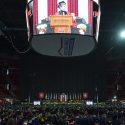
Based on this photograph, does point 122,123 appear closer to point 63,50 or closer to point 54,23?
point 63,50

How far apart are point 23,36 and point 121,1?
14335 millimetres

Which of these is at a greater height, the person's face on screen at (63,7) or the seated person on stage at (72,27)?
the person's face on screen at (63,7)

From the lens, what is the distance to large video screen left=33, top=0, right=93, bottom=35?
7.34m

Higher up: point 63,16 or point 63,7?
point 63,7

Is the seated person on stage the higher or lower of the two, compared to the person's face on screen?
lower

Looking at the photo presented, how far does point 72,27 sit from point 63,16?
10.0 inches

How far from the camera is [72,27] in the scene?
738 cm

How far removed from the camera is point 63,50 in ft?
27.3

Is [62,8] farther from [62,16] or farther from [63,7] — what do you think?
[62,16]

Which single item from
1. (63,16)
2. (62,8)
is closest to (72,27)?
(63,16)

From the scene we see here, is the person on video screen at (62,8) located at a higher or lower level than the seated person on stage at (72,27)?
higher

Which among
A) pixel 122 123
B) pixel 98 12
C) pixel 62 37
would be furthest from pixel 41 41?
pixel 122 123

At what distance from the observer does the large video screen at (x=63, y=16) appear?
24.1ft

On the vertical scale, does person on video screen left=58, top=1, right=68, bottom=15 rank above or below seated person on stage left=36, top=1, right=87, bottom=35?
above
